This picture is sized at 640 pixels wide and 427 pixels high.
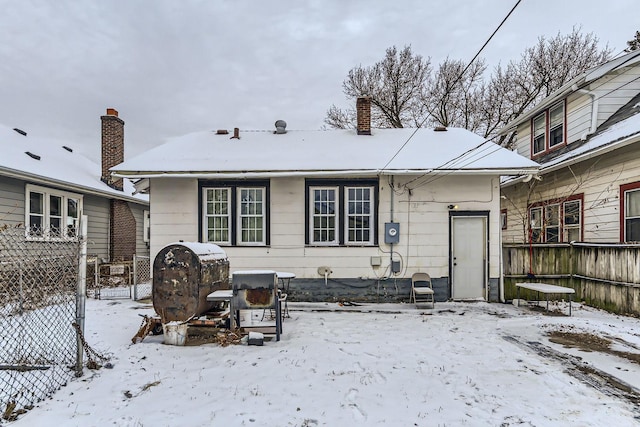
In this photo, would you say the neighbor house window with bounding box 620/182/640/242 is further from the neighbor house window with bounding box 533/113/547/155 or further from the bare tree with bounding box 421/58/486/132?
the bare tree with bounding box 421/58/486/132

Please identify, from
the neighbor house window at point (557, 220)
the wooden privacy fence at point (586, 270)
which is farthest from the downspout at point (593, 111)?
the wooden privacy fence at point (586, 270)

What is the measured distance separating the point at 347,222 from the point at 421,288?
2578mm

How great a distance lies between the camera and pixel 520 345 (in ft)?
19.1

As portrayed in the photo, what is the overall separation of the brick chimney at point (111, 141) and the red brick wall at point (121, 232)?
1064 millimetres

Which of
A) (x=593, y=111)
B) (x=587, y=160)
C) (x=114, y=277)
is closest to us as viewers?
(x=587, y=160)

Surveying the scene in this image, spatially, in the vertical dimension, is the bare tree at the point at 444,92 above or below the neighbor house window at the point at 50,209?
above

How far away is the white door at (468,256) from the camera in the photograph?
9.48 meters

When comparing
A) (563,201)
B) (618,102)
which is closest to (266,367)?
(563,201)

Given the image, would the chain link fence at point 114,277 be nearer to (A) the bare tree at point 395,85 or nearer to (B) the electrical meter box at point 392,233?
(B) the electrical meter box at point 392,233

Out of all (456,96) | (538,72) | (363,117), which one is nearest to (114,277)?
(363,117)

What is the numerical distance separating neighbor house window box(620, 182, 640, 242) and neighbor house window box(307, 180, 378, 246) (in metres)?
6.12

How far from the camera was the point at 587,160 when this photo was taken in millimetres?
10047

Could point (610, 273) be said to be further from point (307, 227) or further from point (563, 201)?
point (307, 227)

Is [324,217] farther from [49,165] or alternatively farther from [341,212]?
[49,165]
